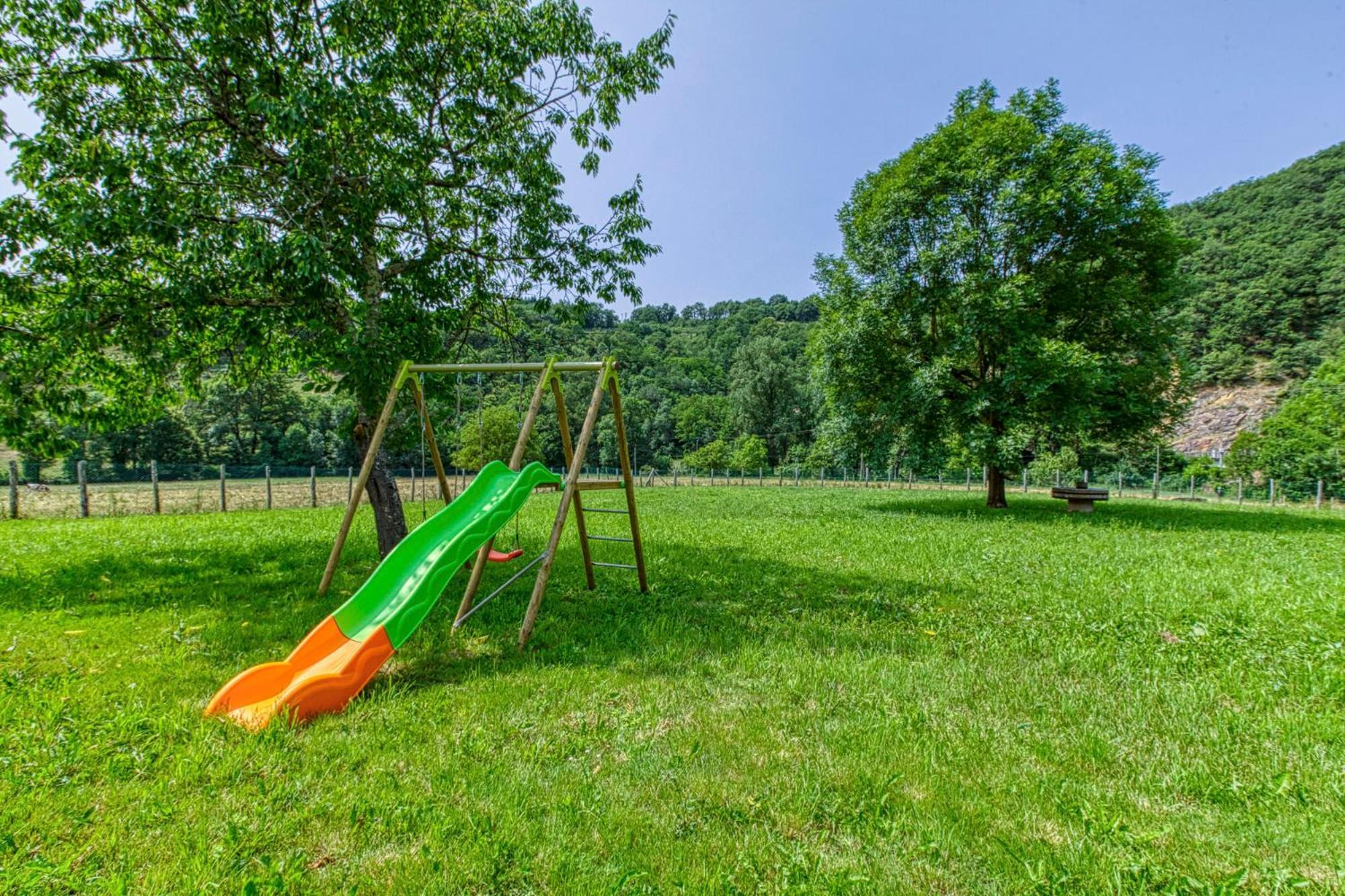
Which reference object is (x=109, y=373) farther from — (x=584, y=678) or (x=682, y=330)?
(x=682, y=330)

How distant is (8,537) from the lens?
33.0 ft

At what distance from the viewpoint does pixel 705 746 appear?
2707mm

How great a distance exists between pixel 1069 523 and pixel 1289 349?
201 feet

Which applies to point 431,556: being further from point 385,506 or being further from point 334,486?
point 334,486

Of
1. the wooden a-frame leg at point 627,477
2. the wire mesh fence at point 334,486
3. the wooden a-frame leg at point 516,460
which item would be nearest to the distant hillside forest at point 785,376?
the wire mesh fence at point 334,486

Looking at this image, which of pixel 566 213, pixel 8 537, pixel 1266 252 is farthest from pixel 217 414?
pixel 1266 252

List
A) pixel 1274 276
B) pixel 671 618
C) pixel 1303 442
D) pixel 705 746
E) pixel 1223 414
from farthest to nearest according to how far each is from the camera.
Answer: pixel 1274 276, pixel 1223 414, pixel 1303 442, pixel 671 618, pixel 705 746

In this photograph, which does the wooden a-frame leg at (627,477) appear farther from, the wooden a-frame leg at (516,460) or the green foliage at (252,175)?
the green foliage at (252,175)

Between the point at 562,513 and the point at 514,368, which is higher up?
the point at 514,368

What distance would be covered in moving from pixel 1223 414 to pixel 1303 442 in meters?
30.4

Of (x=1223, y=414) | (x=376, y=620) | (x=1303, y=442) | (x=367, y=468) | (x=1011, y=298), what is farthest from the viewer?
(x=1223, y=414)

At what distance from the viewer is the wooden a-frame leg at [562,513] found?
4082mm

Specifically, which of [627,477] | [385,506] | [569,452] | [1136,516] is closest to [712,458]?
[1136,516]

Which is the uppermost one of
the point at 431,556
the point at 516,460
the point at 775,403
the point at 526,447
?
the point at 775,403
